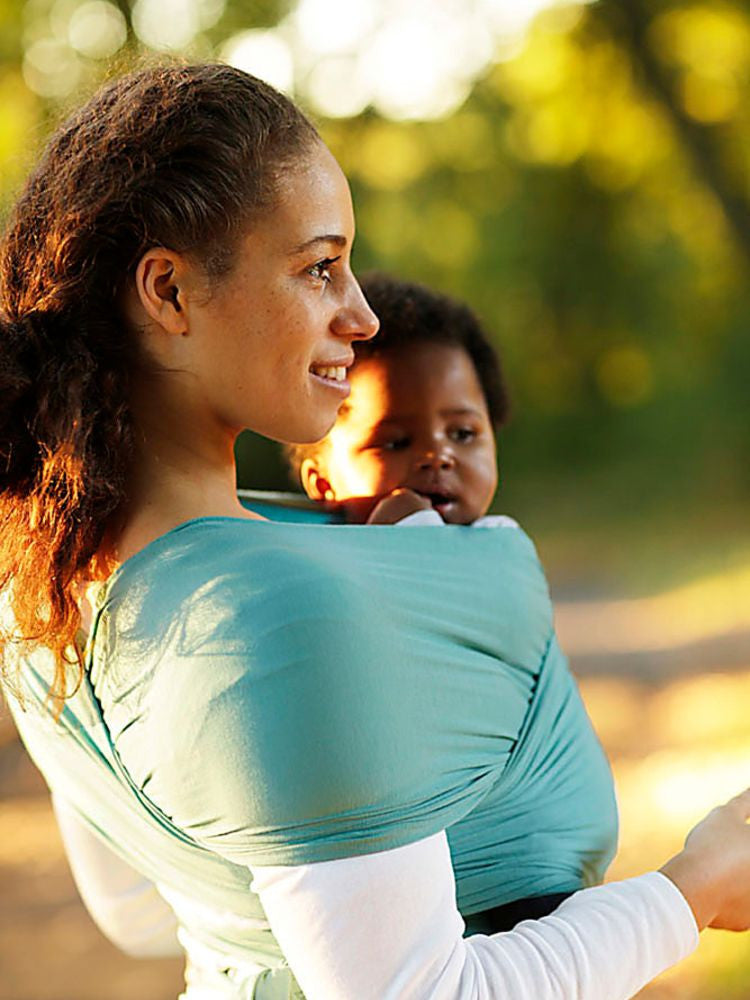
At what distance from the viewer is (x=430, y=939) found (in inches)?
37.4

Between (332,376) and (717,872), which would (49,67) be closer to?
(332,376)

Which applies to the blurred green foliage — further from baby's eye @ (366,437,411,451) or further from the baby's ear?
baby's eye @ (366,437,411,451)

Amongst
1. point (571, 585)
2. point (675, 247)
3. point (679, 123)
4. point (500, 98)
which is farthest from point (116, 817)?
point (675, 247)

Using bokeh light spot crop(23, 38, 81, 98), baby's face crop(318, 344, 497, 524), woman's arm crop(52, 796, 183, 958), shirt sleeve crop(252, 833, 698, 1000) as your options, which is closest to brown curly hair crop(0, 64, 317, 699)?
shirt sleeve crop(252, 833, 698, 1000)

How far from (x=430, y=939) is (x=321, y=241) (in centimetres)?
56

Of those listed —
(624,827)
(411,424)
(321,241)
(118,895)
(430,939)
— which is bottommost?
(624,827)

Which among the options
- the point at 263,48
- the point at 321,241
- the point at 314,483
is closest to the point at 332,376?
the point at 321,241

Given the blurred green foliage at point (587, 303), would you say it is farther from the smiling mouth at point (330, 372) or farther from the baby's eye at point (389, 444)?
the smiling mouth at point (330, 372)

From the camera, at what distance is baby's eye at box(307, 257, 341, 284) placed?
1.10 meters

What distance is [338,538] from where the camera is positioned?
110cm

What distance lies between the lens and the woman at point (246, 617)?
0.95 meters

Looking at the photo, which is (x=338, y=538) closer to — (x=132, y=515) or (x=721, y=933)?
(x=132, y=515)

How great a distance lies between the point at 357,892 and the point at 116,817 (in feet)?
1.06

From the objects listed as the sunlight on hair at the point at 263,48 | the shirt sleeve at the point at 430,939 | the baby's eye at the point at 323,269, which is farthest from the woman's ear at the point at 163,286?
the sunlight on hair at the point at 263,48
